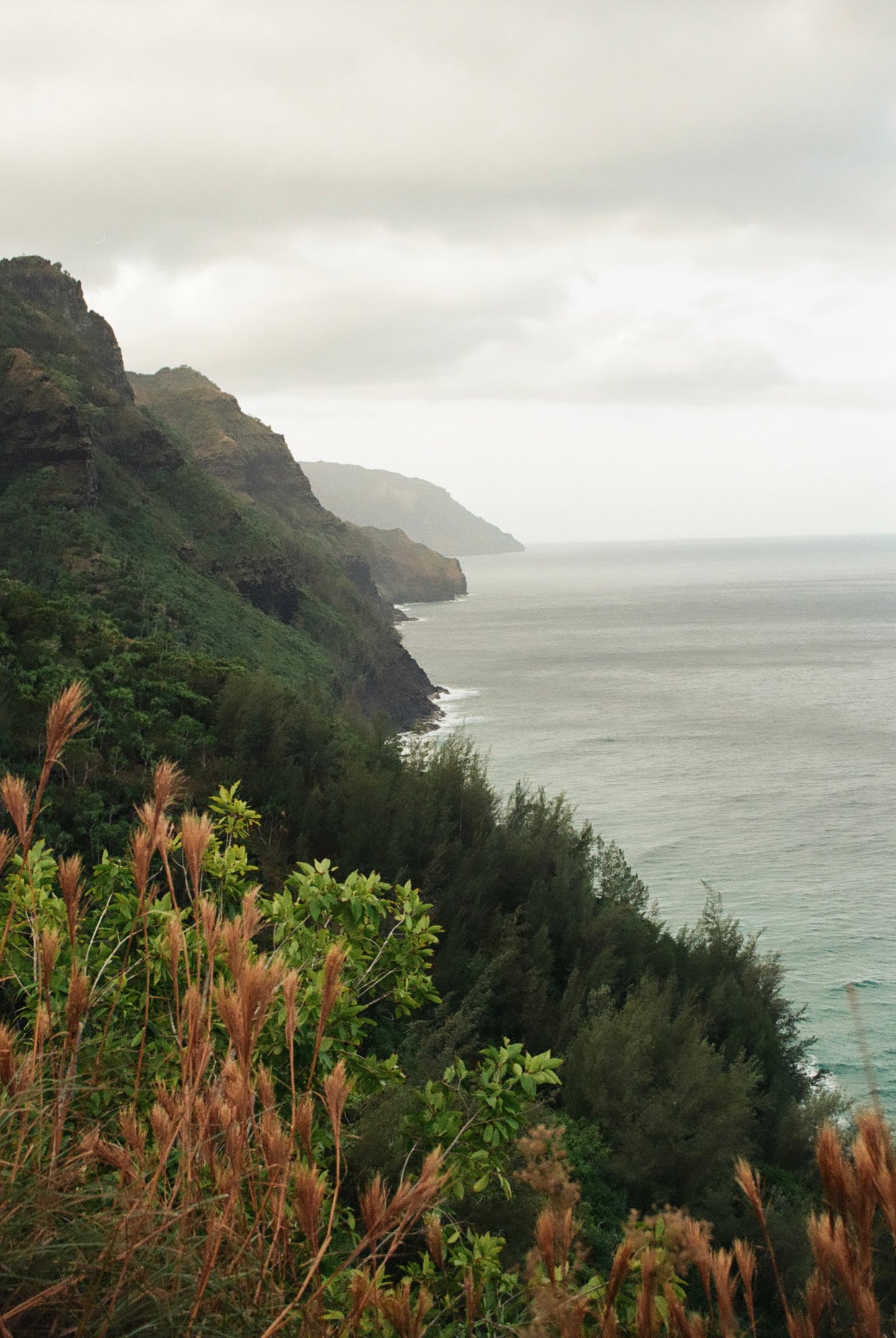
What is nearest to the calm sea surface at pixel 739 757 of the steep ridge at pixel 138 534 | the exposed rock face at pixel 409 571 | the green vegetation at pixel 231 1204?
the steep ridge at pixel 138 534

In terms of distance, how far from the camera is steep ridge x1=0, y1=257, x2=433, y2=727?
3791 cm

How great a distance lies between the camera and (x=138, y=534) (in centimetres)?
4475

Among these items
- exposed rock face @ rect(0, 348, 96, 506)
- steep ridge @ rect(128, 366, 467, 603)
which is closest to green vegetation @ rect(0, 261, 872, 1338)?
exposed rock face @ rect(0, 348, 96, 506)

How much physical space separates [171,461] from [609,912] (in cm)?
4445

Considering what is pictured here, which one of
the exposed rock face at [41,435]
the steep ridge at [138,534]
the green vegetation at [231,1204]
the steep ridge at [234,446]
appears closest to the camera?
the green vegetation at [231,1204]

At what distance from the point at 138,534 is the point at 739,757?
29.8 meters

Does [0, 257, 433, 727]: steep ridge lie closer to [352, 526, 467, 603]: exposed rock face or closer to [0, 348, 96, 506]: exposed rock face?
[0, 348, 96, 506]: exposed rock face

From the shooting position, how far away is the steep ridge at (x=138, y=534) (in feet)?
124

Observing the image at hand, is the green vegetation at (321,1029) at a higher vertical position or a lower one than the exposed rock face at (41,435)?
lower

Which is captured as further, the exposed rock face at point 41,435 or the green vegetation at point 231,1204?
the exposed rock face at point 41,435

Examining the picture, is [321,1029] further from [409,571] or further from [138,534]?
[409,571]

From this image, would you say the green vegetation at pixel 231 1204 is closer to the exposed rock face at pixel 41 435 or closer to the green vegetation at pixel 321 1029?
the green vegetation at pixel 321 1029

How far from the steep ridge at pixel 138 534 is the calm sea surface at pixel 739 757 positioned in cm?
899

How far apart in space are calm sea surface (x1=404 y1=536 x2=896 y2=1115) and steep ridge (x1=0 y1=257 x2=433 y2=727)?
8.99m
